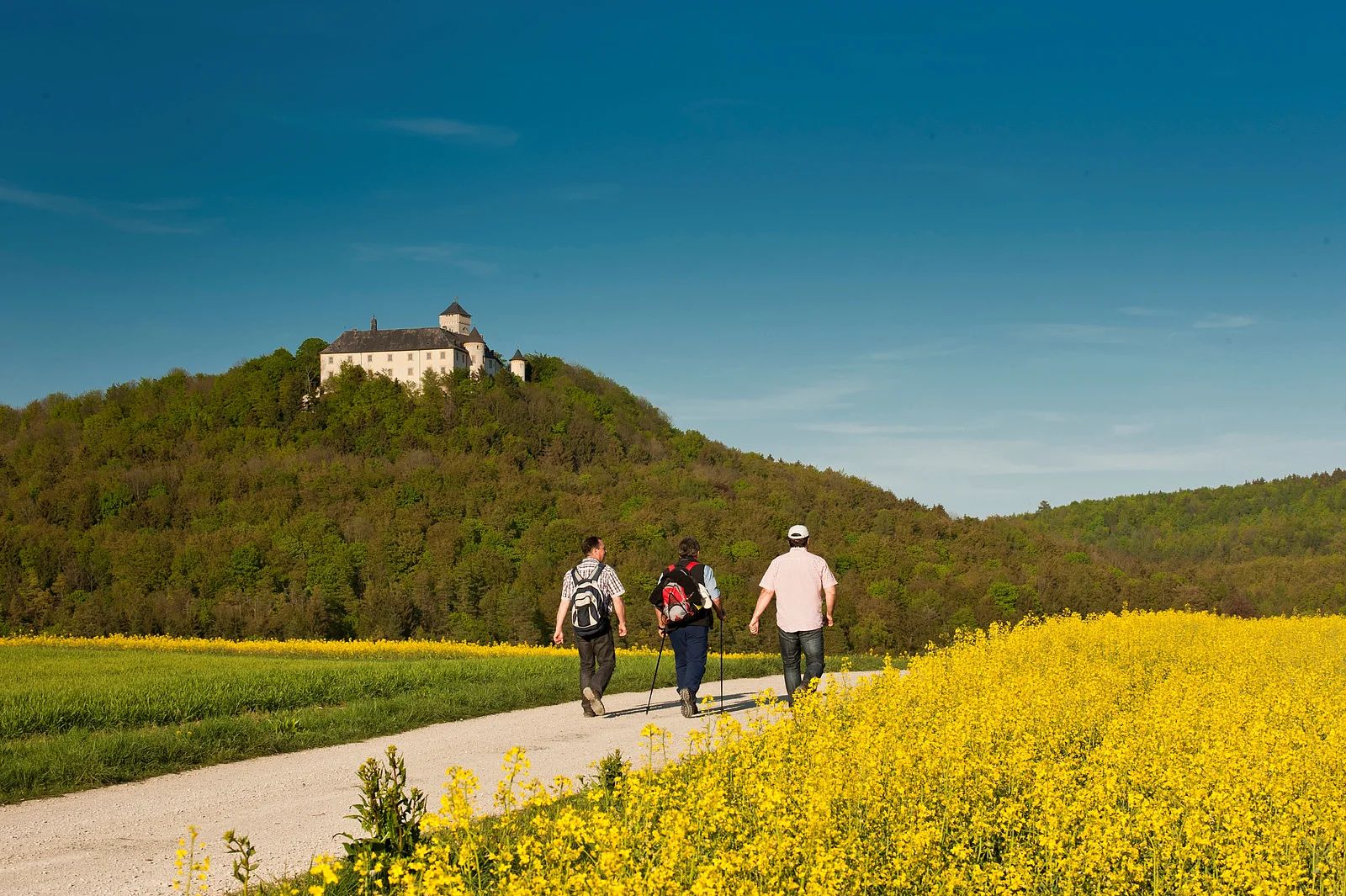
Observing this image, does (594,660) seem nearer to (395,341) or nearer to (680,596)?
(680,596)

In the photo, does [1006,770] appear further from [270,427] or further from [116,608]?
[270,427]

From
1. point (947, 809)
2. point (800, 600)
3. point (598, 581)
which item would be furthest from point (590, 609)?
point (947, 809)

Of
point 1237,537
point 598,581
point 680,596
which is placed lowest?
point 680,596

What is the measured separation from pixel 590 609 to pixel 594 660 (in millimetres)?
732

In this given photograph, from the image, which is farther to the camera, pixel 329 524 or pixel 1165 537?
pixel 1165 537

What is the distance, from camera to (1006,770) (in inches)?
269

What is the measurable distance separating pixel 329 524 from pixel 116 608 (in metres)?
19.0

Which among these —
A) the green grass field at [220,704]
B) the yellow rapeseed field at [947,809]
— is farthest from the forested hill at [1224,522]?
the yellow rapeseed field at [947,809]

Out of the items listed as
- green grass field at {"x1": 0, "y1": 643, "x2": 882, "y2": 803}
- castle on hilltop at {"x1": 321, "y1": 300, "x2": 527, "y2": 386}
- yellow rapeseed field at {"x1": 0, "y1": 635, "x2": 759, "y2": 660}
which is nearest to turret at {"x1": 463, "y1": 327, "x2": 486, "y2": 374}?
castle on hilltop at {"x1": 321, "y1": 300, "x2": 527, "y2": 386}

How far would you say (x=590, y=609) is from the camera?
39.7 ft

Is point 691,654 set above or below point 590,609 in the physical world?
below

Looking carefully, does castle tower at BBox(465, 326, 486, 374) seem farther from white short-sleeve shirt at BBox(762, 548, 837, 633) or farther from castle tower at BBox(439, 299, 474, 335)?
white short-sleeve shirt at BBox(762, 548, 837, 633)

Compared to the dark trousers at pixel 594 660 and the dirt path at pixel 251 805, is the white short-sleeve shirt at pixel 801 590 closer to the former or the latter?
the dirt path at pixel 251 805

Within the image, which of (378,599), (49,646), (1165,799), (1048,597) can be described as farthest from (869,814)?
(1048,597)
